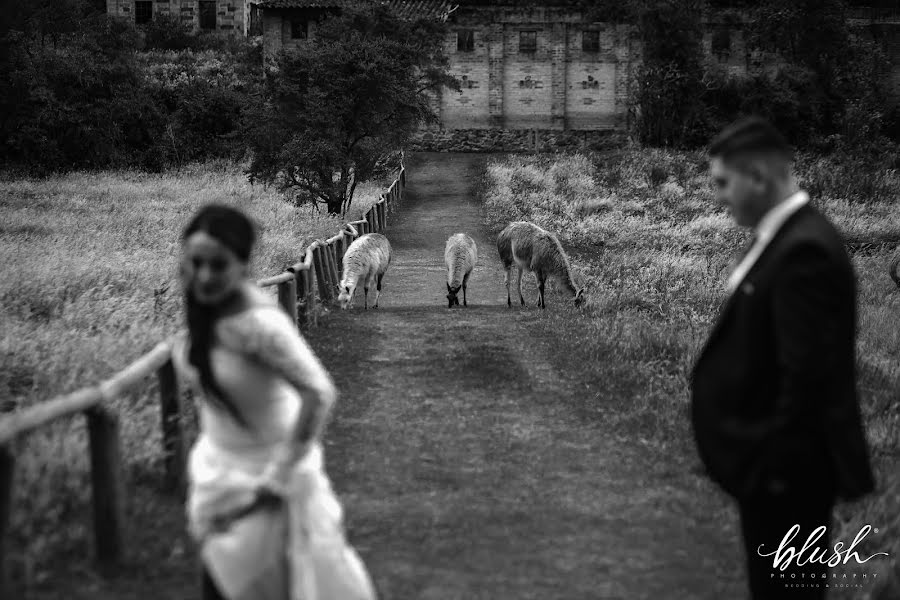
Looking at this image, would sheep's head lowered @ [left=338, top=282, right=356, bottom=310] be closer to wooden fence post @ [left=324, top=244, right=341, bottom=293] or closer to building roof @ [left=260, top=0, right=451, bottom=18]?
wooden fence post @ [left=324, top=244, right=341, bottom=293]

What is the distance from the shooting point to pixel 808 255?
3.75 metres

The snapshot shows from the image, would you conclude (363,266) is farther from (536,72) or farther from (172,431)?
(536,72)

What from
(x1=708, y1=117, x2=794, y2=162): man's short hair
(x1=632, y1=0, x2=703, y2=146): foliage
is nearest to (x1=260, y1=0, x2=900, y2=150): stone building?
(x1=632, y1=0, x2=703, y2=146): foliage

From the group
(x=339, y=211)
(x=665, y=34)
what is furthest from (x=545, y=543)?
(x=665, y=34)

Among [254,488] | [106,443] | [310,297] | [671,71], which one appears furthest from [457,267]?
[671,71]

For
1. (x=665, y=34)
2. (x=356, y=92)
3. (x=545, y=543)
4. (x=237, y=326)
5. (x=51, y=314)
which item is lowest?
(x=545, y=543)

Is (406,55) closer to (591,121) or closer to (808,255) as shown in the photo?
(591,121)

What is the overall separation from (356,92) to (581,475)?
875 inches

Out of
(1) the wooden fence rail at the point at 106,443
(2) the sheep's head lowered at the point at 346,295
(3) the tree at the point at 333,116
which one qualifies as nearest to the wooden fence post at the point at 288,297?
(2) the sheep's head lowered at the point at 346,295

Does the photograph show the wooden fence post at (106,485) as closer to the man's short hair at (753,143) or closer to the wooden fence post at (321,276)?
the man's short hair at (753,143)

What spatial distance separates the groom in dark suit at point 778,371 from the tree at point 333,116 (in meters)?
23.5

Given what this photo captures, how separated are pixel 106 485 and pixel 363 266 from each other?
1153 cm

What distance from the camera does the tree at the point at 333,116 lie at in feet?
90.9

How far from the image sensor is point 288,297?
11602 mm
